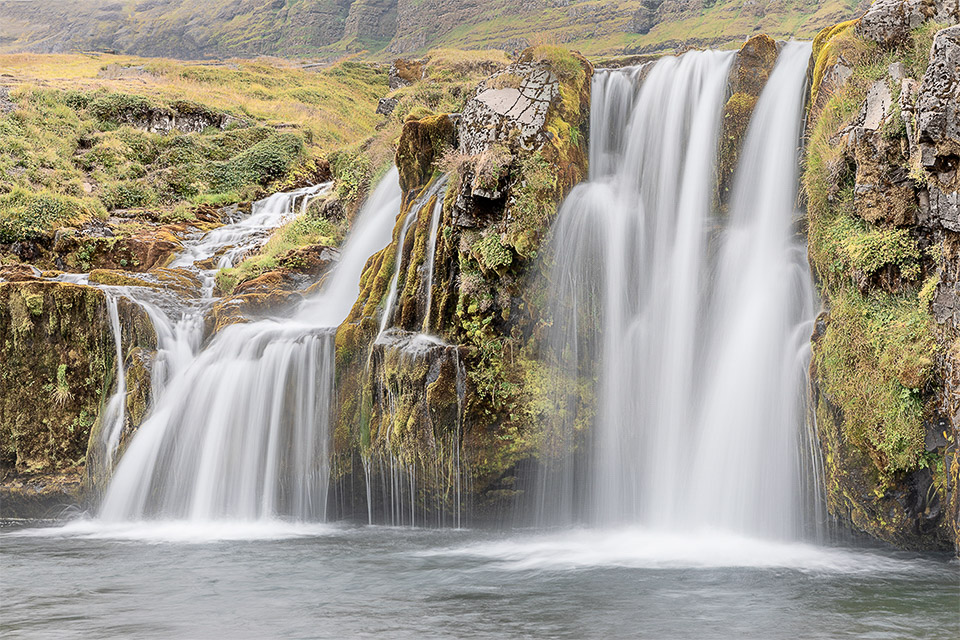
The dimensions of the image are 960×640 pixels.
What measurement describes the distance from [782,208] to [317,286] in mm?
10492

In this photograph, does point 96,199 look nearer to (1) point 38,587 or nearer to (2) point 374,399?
(2) point 374,399

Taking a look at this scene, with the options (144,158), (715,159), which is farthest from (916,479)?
(144,158)

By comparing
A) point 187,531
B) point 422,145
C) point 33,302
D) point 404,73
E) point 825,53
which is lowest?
point 187,531

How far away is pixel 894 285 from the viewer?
354 inches

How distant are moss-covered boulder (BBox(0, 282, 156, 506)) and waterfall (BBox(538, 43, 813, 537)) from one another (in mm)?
9278

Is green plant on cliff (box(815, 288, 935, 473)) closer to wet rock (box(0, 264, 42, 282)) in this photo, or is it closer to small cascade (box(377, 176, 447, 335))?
small cascade (box(377, 176, 447, 335))

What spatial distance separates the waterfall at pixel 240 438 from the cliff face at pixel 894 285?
27.2 feet

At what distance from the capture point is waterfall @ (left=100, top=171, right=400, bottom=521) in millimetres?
12523

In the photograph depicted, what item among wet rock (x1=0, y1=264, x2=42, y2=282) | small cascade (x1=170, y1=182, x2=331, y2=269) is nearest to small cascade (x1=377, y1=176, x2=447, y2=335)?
small cascade (x1=170, y1=182, x2=331, y2=269)

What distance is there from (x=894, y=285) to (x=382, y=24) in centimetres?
10208

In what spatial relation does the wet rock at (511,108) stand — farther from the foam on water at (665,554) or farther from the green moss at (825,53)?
the foam on water at (665,554)

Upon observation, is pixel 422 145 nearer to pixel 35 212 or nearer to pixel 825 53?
pixel 825 53

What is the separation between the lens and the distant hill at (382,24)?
55.8 m

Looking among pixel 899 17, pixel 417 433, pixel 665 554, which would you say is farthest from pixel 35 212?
pixel 899 17
